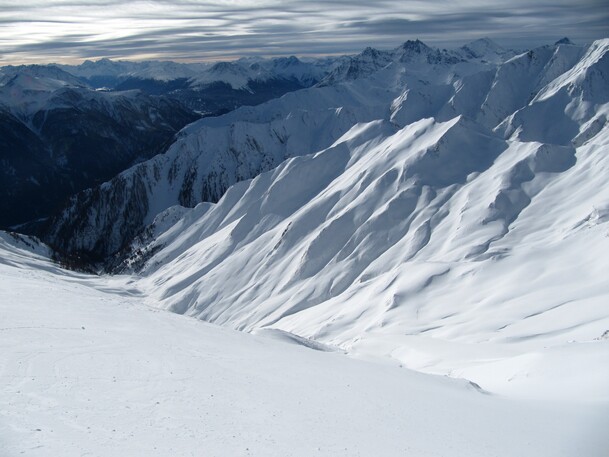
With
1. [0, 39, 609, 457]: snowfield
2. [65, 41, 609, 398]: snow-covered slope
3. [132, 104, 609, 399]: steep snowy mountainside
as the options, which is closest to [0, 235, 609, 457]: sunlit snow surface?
[0, 39, 609, 457]: snowfield

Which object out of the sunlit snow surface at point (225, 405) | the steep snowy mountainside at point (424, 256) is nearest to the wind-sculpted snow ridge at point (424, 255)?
the steep snowy mountainside at point (424, 256)

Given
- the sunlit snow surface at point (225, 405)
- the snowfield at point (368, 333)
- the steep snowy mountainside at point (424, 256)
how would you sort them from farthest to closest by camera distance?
the steep snowy mountainside at point (424, 256)
the snowfield at point (368, 333)
the sunlit snow surface at point (225, 405)

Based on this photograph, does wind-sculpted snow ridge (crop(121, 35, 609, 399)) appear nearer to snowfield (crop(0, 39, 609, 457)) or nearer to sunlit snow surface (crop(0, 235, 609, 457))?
snowfield (crop(0, 39, 609, 457))

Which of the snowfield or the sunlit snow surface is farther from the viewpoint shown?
the snowfield

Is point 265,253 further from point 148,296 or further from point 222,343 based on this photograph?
point 222,343

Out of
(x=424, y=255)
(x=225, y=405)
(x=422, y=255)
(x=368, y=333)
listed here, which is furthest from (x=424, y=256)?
(x=225, y=405)

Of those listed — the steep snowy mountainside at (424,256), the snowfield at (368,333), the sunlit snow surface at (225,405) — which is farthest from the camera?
the steep snowy mountainside at (424,256)

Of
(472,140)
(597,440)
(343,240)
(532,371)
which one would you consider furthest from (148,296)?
(597,440)

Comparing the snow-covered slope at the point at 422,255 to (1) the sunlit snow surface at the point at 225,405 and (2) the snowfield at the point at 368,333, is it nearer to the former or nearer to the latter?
(2) the snowfield at the point at 368,333
